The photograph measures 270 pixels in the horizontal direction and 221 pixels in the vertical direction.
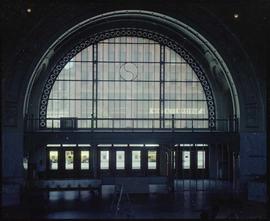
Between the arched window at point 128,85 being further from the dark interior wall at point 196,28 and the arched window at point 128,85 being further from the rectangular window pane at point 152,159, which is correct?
the dark interior wall at point 196,28

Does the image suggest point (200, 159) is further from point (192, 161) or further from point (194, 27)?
point (194, 27)

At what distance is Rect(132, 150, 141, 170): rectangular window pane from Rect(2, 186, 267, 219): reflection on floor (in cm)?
464

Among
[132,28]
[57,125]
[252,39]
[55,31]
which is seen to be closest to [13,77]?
[55,31]

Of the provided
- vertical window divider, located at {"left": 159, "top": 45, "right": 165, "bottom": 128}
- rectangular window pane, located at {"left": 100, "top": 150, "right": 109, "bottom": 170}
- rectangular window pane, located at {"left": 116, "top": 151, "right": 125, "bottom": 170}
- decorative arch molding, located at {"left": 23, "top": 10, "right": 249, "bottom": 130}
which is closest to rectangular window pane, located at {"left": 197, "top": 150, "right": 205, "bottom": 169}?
vertical window divider, located at {"left": 159, "top": 45, "right": 165, "bottom": 128}

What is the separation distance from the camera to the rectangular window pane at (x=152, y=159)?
31688 mm

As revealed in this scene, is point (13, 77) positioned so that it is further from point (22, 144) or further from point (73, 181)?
point (73, 181)

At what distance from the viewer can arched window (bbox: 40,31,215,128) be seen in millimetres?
30875

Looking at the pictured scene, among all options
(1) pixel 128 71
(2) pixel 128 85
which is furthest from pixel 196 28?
(2) pixel 128 85

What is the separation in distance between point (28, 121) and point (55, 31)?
724 cm

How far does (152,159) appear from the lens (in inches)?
1250

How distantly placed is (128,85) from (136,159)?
4781 mm

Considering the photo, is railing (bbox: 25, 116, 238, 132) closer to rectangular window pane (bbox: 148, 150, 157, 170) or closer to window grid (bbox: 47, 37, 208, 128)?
window grid (bbox: 47, 37, 208, 128)

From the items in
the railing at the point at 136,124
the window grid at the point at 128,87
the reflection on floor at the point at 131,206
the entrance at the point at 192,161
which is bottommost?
the reflection on floor at the point at 131,206

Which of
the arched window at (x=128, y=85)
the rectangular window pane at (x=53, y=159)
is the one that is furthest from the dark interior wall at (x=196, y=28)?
the rectangular window pane at (x=53, y=159)
